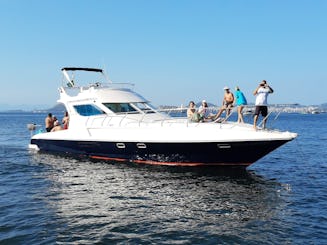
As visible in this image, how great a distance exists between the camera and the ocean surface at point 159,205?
7.51 meters

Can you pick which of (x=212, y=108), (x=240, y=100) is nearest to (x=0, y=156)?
(x=212, y=108)

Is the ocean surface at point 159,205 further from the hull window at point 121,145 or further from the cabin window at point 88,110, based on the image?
the cabin window at point 88,110

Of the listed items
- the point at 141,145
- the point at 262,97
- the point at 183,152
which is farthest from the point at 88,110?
the point at 262,97

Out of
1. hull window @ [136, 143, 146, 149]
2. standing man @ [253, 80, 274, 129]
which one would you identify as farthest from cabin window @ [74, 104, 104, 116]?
standing man @ [253, 80, 274, 129]

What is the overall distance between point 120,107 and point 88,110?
164 centimetres

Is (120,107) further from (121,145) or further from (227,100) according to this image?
(227,100)

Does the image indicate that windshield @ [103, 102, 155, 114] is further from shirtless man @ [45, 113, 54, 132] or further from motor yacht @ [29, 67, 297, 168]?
shirtless man @ [45, 113, 54, 132]

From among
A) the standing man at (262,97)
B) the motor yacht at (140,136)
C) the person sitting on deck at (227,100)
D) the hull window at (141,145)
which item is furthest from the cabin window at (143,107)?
the standing man at (262,97)

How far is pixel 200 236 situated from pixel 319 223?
2917mm

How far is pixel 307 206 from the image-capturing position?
9469 millimetres

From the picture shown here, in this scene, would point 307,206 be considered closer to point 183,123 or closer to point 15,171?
point 183,123

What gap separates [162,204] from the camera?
9656 millimetres

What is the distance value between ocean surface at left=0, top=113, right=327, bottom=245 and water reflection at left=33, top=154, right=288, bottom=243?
21 mm

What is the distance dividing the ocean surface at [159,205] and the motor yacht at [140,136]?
61 cm
